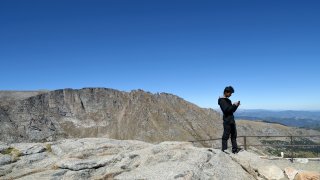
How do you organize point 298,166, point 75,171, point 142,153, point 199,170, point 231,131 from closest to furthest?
point 199,170, point 75,171, point 142,153, point 231,131, point 298,166

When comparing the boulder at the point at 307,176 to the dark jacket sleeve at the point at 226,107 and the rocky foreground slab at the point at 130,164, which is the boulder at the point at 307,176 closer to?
the rocky foreground slab at the point at 130,164

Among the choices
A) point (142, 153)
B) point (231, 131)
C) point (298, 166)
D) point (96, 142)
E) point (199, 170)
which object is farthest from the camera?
point (298, 166)

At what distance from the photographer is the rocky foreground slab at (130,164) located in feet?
45.1

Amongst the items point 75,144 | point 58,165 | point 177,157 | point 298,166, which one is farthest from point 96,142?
point 298,166

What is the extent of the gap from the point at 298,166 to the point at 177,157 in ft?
Answer: 28.7

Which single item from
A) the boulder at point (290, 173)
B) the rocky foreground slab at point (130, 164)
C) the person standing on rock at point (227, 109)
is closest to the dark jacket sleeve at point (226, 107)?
the person standing on rock at point (227, 109)

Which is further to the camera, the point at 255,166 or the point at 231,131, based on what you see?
the point at 231,131

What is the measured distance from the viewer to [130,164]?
1498 centimetres

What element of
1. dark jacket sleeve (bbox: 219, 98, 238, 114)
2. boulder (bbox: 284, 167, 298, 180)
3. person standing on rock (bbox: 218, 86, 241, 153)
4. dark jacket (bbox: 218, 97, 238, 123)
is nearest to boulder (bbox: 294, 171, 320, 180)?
boulder (bbox: 284, 167, 298, 180)

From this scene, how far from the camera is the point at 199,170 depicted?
1362cm

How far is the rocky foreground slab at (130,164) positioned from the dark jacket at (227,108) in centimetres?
155

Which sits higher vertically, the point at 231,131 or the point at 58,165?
the point at 231,131

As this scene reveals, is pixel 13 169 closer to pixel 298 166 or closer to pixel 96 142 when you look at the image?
pixel 96 142

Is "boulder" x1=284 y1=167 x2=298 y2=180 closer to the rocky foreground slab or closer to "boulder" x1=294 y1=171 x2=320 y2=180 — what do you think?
→ the rocky foreground slab
